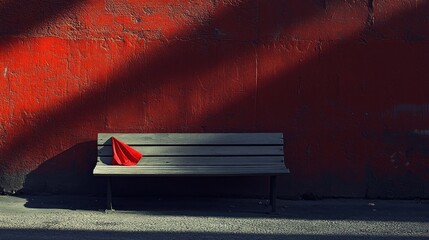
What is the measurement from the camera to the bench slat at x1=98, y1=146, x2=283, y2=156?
791cm

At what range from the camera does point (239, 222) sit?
286 inches

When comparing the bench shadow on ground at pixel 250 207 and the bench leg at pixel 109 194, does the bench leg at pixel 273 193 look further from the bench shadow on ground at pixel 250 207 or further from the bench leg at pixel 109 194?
the bench leg at pixel 109 194

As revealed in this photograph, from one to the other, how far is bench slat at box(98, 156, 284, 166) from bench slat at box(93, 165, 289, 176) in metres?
0.11

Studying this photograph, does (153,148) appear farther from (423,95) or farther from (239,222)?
(423,95)

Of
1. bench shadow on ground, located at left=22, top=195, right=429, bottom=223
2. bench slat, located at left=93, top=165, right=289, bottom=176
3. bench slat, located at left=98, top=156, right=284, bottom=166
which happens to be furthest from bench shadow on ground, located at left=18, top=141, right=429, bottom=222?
bench slat, located at left=93, top=165, right=289, bottom=176

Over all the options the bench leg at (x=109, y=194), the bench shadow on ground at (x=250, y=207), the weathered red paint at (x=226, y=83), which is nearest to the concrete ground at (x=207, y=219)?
the bench shadow on ground at (x=250, y=207)

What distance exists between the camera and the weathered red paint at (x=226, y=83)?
8.15m

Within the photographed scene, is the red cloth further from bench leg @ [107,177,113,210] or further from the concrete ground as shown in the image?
the concrete ground

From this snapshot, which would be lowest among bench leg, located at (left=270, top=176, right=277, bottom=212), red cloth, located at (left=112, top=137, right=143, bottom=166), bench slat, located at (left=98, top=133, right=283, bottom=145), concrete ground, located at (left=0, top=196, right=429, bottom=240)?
concrete ground, located at (left=0, top=196, right=429, bottom=240)

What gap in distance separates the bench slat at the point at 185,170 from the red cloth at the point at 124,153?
0.16m

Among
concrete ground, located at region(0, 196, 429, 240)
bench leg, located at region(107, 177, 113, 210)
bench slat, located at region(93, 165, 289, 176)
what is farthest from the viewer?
bench leg, located at region(107, 177, 113, 210)

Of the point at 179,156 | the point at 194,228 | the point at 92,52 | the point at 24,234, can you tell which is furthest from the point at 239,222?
the point at 92,52

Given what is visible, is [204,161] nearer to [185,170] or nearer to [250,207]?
[185,170]

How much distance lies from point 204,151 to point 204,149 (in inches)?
1.1
